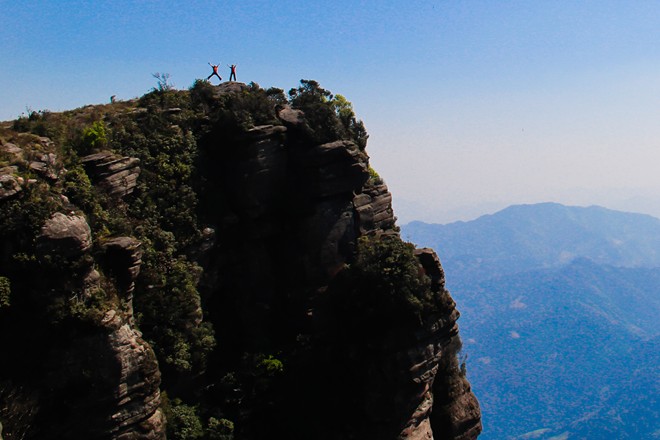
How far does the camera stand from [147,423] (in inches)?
1056

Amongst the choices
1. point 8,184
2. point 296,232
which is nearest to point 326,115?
point 296,232

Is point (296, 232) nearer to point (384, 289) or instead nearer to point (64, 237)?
point (384, 289)

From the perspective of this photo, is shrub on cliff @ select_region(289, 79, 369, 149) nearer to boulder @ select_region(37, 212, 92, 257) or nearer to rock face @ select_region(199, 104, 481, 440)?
rock face @ select_region(199, 104, 481, 440)

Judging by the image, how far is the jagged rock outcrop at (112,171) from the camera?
30.6 metres

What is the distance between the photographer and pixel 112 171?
103ft

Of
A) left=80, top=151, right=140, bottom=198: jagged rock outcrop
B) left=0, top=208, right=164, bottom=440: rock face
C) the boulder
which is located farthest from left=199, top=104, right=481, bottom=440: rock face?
the boulder

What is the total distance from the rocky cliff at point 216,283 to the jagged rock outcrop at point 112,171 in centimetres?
12

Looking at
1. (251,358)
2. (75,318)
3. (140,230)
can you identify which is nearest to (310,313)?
(251,358)

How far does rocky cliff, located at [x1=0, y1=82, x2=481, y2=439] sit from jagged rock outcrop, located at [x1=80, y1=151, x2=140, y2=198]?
4.9 inches

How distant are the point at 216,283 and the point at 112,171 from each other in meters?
10.7

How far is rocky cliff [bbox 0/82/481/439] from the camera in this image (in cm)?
2477

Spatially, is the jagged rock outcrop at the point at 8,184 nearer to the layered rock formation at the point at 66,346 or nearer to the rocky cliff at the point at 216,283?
the rocky cliff at the point at 216,283

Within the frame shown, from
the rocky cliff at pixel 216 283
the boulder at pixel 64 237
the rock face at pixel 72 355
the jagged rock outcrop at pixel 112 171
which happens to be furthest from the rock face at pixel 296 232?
the boulder at pixel 64 237

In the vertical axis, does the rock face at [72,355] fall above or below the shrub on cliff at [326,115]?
below
